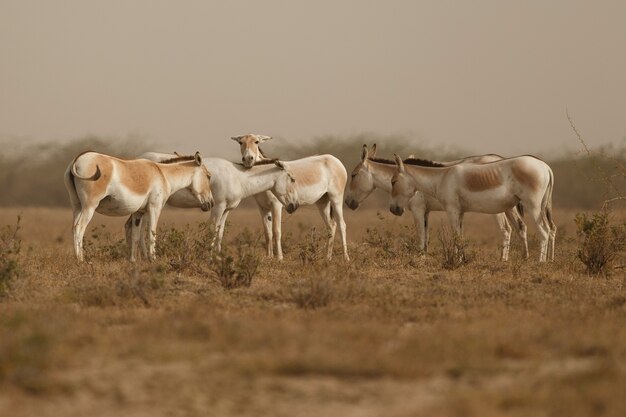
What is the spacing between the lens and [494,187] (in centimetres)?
1614

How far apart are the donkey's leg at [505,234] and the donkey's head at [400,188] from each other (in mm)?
1777

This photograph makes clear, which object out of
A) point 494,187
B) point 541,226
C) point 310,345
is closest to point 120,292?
point 310,345

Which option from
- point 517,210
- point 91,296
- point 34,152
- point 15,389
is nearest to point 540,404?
point 15,389

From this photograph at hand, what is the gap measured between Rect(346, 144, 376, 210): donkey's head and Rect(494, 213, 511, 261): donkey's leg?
7.94 ft

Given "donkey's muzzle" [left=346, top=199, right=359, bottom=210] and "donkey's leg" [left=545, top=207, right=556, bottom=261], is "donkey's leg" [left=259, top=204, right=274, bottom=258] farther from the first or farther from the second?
"donkey's leg" [left=545, top=207, right=556, bottom=261]

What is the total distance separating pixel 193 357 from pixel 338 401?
59.3 inches

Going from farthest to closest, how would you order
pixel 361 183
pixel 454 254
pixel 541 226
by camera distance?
pixel 361 183 → pixel 541 226 → pixel 454 254

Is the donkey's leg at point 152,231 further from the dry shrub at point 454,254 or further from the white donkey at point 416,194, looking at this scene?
the dry shrub at point 454,254

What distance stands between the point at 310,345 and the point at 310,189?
935 cm

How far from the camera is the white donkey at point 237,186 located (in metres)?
16.7

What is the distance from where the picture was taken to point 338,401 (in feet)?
22.7

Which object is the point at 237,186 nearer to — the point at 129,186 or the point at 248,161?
the point at 248,161

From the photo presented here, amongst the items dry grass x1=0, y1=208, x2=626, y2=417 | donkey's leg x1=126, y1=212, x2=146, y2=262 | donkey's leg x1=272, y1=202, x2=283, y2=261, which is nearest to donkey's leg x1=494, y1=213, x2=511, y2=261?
dry grass x1=0, y1=208, x2=626, y2=417

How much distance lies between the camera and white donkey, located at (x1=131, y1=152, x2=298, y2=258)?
16.7 meters
